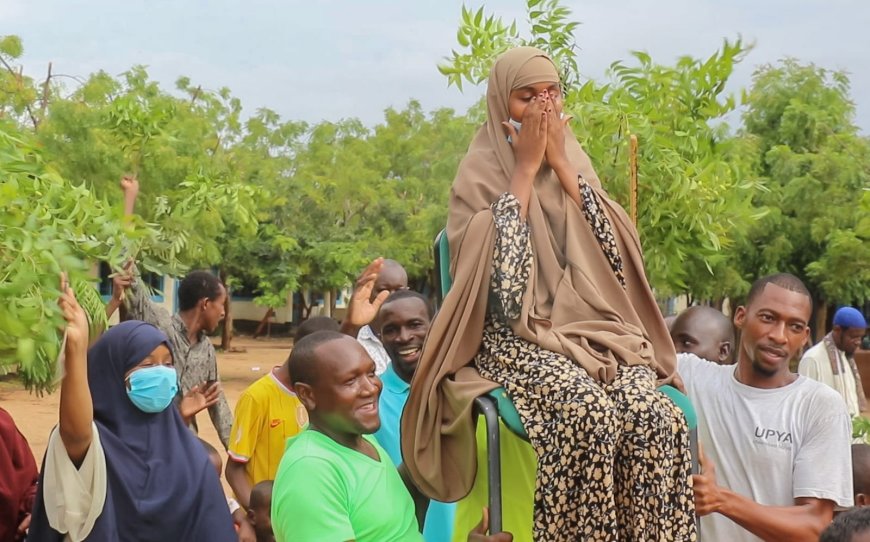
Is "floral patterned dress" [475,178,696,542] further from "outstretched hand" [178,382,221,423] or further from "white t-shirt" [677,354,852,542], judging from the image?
"outstretched hand" [178,382,221,423]

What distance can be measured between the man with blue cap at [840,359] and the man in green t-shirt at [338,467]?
673 cm

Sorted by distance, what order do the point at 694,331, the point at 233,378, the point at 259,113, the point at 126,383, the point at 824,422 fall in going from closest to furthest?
the point at 824,422 < the point at 126,383 < the point at 694,331 < the point at 233,378 < the point at 259,113

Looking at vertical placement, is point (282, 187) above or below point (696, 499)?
above

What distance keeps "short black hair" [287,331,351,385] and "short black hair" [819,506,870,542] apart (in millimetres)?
1548

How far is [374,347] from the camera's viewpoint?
5.77 metres

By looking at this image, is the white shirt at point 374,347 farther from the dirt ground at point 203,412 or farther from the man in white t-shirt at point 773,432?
the dirt ground at point 203,412

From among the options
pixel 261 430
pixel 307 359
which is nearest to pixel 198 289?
pixel 261 430

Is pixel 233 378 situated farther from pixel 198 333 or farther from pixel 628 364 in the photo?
pixel 628 364

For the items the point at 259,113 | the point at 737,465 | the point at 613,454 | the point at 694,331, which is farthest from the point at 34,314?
the point at 259,113

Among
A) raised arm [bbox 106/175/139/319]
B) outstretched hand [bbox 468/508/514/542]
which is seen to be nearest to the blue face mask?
outstretched hand [bbox 468/508/514/542]

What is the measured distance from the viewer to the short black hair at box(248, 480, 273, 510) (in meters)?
4.88

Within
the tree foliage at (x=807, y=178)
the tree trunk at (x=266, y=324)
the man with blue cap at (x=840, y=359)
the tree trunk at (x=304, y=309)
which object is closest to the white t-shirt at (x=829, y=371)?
the man with blue cap at (x=840, y=359)

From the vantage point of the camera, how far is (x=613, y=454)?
2.96 metres

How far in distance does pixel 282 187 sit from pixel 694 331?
28.7 m
